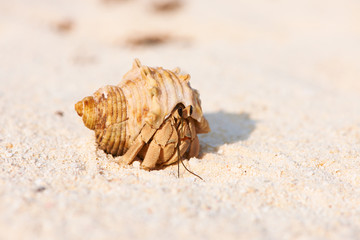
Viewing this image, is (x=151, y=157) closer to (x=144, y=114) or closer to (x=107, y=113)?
(x=144, y=114)

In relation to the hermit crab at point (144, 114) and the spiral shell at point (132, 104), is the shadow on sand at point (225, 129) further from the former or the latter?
the spiral shell at point (132, 104)

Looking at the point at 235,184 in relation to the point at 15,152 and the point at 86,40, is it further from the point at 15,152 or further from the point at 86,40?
the point at 86,40

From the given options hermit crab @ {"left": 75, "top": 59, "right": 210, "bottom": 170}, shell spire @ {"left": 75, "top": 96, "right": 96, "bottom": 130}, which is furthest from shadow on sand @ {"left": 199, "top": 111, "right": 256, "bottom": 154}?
shell spire @ {"left": 75, "top": 96, "right": 96, "bottom": 130}

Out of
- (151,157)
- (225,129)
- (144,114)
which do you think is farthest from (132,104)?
(225,129)

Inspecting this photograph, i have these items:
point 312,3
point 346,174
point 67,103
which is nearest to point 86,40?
point 67,103

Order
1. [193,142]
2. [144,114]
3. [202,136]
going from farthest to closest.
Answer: [202,136] → [193,142] → [144,114]

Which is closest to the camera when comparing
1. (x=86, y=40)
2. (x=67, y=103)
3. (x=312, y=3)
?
(x=67, y=103)

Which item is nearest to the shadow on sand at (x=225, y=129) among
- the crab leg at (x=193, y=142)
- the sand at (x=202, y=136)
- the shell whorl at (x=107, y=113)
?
the sand at (x=202, y=136)
